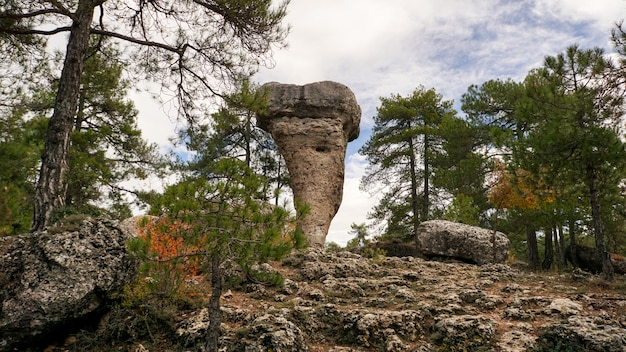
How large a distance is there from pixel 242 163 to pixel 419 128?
16040 mm

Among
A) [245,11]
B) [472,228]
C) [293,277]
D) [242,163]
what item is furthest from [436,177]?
[242,163]

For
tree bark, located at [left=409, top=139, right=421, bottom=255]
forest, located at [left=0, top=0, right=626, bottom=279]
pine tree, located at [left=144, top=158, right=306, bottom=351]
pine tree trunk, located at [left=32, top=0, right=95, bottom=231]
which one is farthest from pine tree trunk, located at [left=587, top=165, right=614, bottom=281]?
pine tree trunk, located at [left=32, top=0, right=95, bottom=231]

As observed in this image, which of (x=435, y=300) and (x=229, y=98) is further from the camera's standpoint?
(x=229, y=98)

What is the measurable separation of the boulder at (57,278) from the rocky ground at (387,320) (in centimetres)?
55

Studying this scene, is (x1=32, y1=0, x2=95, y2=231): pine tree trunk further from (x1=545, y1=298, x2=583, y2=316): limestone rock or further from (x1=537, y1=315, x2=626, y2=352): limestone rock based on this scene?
(x1=545, y1=298, x2=583, y2=316): limestone rock

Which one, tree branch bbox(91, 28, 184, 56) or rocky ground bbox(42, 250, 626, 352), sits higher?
tree branch bbox(91, 28, 184, 56)

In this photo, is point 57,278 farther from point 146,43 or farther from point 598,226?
point 598,226

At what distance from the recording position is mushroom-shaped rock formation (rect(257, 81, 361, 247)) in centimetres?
1619

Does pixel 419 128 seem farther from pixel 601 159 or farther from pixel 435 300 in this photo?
pixel 435 300

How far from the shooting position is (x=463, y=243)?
46.5 feet

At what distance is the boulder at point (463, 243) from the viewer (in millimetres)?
13984

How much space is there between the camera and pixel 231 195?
5688 millimetres

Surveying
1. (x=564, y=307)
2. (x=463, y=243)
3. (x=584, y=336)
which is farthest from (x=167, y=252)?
(x=463, y=243)

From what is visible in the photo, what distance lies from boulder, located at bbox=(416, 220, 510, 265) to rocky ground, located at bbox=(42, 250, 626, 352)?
4.47 meters
